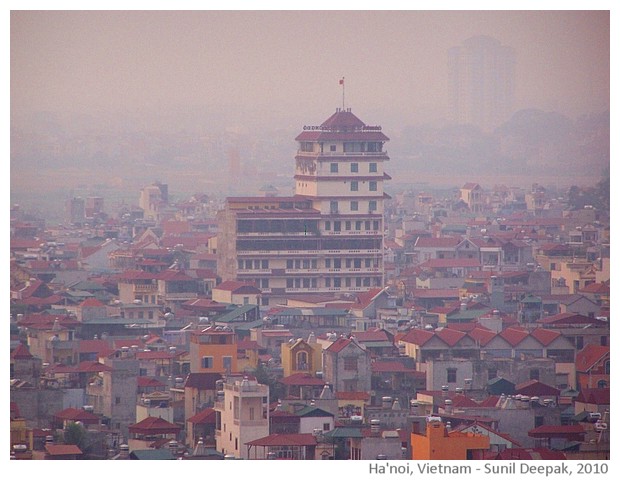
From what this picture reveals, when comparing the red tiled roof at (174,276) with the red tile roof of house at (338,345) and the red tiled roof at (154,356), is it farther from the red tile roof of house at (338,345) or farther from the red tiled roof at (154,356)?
the red tile roof of house at (338,345)

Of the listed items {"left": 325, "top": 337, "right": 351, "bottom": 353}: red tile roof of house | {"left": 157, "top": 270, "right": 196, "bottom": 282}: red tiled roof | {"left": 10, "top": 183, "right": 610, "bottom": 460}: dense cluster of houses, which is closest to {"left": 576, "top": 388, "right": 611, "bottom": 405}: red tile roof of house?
{"left": 10, "top": 183, "right": 610, "bottom": 460}: dense cluster of houses

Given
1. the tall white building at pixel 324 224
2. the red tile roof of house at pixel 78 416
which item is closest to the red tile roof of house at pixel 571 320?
the tall white building at pixel 324 224

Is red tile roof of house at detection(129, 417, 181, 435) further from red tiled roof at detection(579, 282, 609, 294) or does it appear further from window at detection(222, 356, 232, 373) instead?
red tiled roof at detection(579, 282, 609, 294)

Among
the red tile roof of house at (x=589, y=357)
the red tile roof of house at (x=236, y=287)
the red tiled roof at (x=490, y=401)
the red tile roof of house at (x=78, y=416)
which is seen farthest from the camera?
the red tile roof of house at (x=236, y=287)

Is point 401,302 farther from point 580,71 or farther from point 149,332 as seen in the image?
point 580,71

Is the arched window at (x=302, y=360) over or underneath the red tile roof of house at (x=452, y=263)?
underneath

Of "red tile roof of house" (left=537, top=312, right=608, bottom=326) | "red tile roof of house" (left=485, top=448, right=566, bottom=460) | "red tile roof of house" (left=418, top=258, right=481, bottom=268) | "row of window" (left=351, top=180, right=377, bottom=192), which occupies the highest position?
"row of window" (left=351, top=180, right=377, bottom=192)

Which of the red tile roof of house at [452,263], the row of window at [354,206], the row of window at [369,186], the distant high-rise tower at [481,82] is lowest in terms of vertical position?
the red tile roof of house at [452,263]
